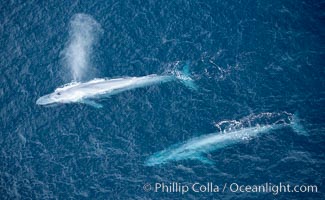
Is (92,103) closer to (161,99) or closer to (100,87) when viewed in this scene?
(100,87)

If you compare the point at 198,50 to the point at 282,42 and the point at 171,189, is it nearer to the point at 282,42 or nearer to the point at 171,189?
the point at 282,42

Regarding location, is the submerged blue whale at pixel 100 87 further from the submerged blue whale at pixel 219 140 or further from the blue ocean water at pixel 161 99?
the submerged blue whale at pixel 219 140

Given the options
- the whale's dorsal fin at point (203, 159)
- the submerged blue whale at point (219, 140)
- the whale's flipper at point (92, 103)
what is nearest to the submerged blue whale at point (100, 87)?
the whale's flipper at point (92, 103)

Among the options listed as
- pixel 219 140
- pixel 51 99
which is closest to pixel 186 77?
pixel 219 140

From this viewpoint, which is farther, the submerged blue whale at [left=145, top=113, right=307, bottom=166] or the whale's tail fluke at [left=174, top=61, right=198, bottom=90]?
the whale's tail fluke at [left=174, top=61, right=198, bottom=90]

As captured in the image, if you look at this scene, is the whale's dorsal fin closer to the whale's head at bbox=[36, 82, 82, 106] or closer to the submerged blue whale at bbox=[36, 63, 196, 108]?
the submerged blue whale at bbox=[36, 63, 196, 108]

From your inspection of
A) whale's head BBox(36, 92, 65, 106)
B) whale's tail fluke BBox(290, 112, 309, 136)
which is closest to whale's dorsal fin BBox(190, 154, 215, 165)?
whale's tail fluke BBox(290, 112, 309, 136)
